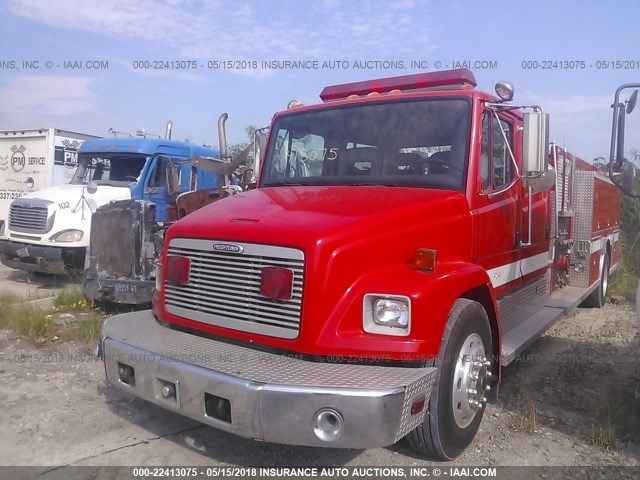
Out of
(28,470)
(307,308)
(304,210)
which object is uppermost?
(304,210)

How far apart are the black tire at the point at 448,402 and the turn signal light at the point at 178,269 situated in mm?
1666

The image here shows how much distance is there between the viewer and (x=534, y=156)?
3939 mm

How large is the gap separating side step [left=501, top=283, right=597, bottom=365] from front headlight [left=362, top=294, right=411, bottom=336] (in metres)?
1.28

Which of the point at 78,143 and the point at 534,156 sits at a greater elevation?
the point at 78,143

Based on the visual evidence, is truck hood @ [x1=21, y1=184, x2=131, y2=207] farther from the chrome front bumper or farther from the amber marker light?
the amber marker light

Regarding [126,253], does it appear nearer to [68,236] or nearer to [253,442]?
[68,236]

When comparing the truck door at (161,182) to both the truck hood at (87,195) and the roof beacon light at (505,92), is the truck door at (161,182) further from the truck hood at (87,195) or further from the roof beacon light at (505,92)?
the roof beacon light at (505,92)

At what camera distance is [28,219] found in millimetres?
9398

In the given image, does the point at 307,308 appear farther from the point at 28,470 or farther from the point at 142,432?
the point at 28,470

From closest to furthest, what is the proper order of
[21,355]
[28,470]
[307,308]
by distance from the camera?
[307,308], [28,470], [21,355]

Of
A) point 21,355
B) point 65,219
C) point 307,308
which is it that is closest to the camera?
point 307,308

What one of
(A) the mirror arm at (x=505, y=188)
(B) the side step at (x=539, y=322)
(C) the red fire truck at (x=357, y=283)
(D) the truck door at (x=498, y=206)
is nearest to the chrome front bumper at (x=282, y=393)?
(C) the red fire truck at (x=357, y=283)

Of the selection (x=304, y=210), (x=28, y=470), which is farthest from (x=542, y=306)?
(x=28, y=470)

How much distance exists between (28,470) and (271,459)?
1.45 metres
